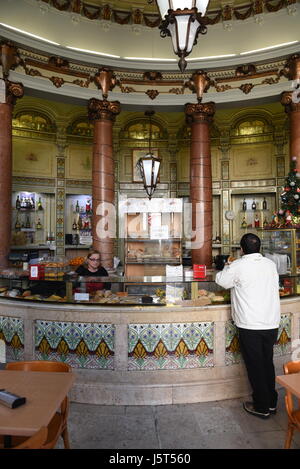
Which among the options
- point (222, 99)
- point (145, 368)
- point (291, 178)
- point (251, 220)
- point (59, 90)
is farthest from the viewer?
point (251, 220)

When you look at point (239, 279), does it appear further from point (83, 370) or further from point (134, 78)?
point (134, 78)

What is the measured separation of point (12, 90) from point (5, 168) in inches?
61.5

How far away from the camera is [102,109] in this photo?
7523 mm

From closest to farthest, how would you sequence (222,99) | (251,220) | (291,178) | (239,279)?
(239,279) → (291,178) → (222,99) → (251,220)

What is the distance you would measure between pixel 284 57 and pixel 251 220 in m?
4.80

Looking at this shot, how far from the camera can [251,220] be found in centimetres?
1062

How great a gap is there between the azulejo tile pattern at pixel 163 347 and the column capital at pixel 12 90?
18.0 feet

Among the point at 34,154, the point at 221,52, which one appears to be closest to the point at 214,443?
the point at 221,52

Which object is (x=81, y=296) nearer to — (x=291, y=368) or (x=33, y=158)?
(x=291, y=368)

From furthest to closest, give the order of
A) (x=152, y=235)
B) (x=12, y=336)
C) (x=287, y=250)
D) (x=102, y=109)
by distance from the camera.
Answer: (x=102, y=109)
(x=152, y=235)
(x=287, y=250)
(x=12, y=336)

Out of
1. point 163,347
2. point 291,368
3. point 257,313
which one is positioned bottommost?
point 163,347

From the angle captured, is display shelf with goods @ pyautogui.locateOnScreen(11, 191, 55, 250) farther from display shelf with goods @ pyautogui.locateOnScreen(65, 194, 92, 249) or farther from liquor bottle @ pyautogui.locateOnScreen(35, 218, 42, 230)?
display shelf with goods @ pyautogui.locateOnScreen(65, 194, 92, 249)

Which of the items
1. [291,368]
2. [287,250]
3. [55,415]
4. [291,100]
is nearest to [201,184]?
[287,250]

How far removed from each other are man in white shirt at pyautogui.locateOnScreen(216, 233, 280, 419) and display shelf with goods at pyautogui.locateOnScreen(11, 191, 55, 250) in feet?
24.9
